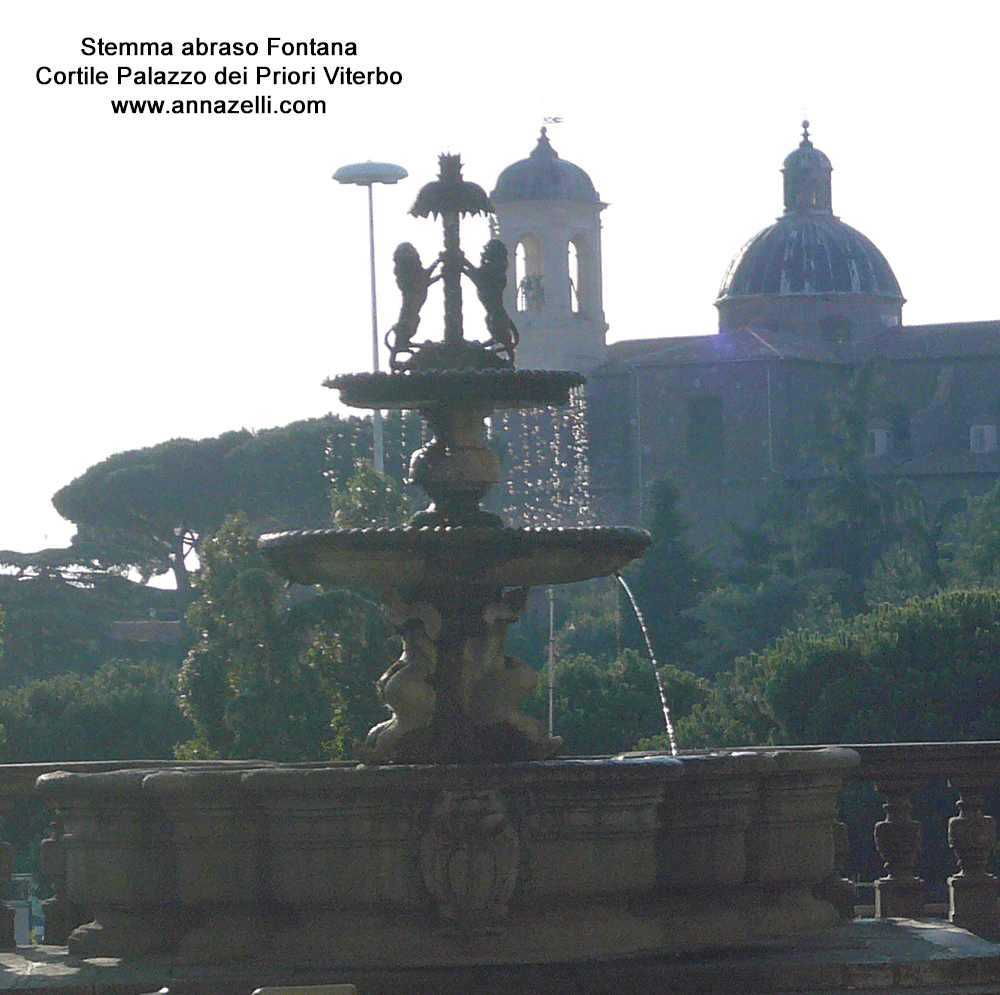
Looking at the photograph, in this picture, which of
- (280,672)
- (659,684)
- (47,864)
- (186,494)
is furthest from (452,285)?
(186,494)

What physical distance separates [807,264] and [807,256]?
0.26 meters

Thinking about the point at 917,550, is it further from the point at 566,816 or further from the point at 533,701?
the point at 566,816

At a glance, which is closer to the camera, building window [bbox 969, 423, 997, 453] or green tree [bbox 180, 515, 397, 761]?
green tree [bbox 180, 515, 397, 761]

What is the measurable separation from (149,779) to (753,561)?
60.3 m

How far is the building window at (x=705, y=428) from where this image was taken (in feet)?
234

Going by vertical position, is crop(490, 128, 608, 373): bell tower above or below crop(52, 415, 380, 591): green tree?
above

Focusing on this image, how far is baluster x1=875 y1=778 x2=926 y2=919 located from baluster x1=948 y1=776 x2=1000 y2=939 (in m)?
0.13

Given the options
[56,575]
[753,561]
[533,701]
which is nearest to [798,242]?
[753,561]

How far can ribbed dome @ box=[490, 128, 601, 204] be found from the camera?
7700 cm

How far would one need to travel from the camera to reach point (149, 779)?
280 inches

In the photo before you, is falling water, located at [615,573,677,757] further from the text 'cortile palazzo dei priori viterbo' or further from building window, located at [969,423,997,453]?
building window, located at [969,423,997,453]

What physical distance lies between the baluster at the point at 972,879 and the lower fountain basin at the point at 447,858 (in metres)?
0.65

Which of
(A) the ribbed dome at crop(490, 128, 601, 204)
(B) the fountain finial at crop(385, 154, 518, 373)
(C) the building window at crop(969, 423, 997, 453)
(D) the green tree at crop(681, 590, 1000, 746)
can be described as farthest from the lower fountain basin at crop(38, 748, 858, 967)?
(A) the ribbed dome at crop(490, 128, 601, 204)

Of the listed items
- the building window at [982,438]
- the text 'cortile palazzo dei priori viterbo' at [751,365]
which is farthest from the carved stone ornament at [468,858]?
the building window at [982,438]
